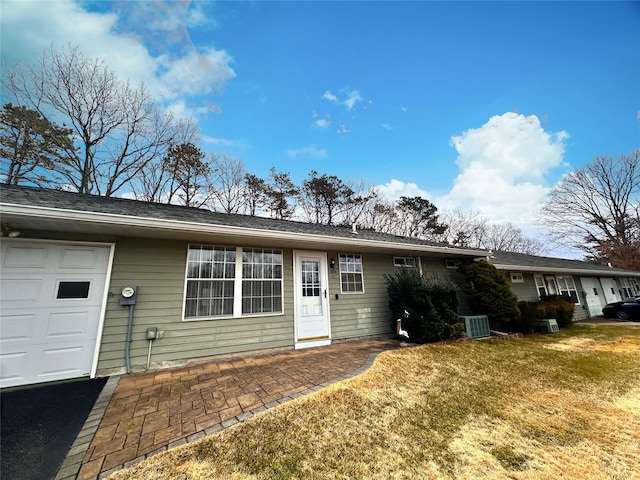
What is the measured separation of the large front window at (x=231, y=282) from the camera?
4.79 meters

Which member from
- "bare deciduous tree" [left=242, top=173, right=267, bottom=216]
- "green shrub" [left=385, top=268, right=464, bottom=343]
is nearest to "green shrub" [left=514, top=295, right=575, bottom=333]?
"green shrub" [left=385, top=268, right=464, bottom=343]

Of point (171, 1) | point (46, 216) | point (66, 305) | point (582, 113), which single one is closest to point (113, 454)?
point (66, 305)

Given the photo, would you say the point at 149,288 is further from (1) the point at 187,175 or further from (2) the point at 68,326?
(1) the point at 187,175

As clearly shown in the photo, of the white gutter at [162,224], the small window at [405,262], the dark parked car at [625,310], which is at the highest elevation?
the white gutter at [162,224]

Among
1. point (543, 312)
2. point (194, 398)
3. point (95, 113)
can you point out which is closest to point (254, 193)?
point (95, 113)

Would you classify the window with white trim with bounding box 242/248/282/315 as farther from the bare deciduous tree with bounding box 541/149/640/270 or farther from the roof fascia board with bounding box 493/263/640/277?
the bare deciduous tree with bounding box 541/149/640/270

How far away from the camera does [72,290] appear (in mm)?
3869

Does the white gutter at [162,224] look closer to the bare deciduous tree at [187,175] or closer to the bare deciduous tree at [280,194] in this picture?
the bare deciduous tree at [280,194]

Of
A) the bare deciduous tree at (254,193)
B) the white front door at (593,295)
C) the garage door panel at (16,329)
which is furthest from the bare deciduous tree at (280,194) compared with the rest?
the white front door at (593,295)

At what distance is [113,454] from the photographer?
200 cm

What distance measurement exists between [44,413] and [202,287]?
2481 millimetres

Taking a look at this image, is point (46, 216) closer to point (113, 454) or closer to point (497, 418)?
point (113, 454)

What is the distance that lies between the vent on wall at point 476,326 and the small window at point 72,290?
8491 mm

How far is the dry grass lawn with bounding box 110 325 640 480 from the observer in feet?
6.08
